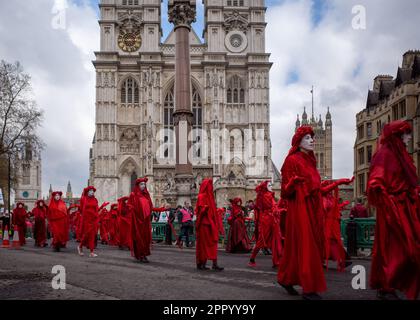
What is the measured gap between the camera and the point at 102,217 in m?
21.2

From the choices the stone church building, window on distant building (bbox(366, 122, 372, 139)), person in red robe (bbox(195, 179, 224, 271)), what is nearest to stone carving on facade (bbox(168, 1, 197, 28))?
person in red robe (bbox(195, 179, 224, 271))

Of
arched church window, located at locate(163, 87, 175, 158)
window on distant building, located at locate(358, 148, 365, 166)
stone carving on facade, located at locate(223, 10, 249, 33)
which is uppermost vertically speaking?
stone carving on facade, located at locate(223, 10, 249, 33)

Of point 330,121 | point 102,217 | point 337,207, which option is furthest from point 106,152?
point 330,121

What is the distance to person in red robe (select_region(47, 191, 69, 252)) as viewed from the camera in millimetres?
15945

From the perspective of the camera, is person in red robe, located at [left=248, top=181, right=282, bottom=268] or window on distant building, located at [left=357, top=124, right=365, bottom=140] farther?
window on distant building, located at [left=357, top=124, right=365, bottom=140]

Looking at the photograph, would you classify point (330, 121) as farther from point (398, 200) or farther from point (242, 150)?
point (398, 200)

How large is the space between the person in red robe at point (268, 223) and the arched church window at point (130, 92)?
40757mm

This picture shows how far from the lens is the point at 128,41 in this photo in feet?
171

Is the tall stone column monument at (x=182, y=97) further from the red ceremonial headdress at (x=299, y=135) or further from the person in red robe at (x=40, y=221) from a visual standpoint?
the red ceremonial headdress at (x=299, y=135)

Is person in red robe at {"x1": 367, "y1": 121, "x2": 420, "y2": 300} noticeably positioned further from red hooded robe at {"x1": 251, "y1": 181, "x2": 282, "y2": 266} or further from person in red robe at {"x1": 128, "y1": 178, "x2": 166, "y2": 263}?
person in red robe at {"x1": 128, "y1": 178, "x2": 166, "y2": 263}

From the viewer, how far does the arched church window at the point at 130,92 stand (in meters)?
51.4

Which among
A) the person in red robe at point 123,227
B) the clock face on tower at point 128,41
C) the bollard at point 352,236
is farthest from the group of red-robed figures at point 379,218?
the clock face on tower at point 128,41

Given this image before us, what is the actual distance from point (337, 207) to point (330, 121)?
88054mm

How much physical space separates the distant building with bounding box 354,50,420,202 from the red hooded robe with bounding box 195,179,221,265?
1922 cm
